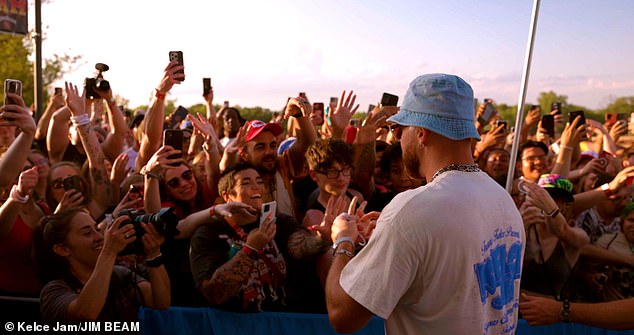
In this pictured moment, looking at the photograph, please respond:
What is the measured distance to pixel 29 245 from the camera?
371 cm

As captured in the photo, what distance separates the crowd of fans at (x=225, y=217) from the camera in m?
3.09

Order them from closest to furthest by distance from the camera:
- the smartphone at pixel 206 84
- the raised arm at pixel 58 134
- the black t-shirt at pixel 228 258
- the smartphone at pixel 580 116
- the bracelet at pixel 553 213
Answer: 1. the black t-shirt at pixel 228 258
2. the bracelet at pixel 553 213
3. the raised arm at pixel 58 134
4. the smartphone at pixel 580 116
5. the smartphone at pixel 206 84

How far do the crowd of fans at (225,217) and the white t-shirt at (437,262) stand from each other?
339mm

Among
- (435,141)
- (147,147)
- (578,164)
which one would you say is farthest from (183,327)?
(578,164)

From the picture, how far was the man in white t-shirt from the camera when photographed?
1805 mm

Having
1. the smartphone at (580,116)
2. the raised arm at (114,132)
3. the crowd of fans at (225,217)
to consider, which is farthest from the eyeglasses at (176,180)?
the smartphone at (580,116)

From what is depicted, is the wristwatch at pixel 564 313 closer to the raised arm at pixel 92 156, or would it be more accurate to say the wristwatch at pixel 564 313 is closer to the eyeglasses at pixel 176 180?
the eyeglasses at pixel 176 180

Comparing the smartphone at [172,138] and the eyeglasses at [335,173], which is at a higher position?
the smartphone at [172,138]

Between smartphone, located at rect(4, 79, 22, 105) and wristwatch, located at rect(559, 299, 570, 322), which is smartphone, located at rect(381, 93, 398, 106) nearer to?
wristwatch, located at rect(559, 299, 570, 322)

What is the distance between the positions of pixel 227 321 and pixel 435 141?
196 cm

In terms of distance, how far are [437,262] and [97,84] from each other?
13.1 feet

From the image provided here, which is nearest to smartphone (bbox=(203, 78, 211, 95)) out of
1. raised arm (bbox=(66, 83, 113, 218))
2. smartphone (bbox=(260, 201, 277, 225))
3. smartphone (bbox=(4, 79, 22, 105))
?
raised arm (bbox=(66, 83, 113, 218))

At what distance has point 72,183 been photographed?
413 centimetres

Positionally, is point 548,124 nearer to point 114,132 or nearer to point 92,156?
point 114,132
